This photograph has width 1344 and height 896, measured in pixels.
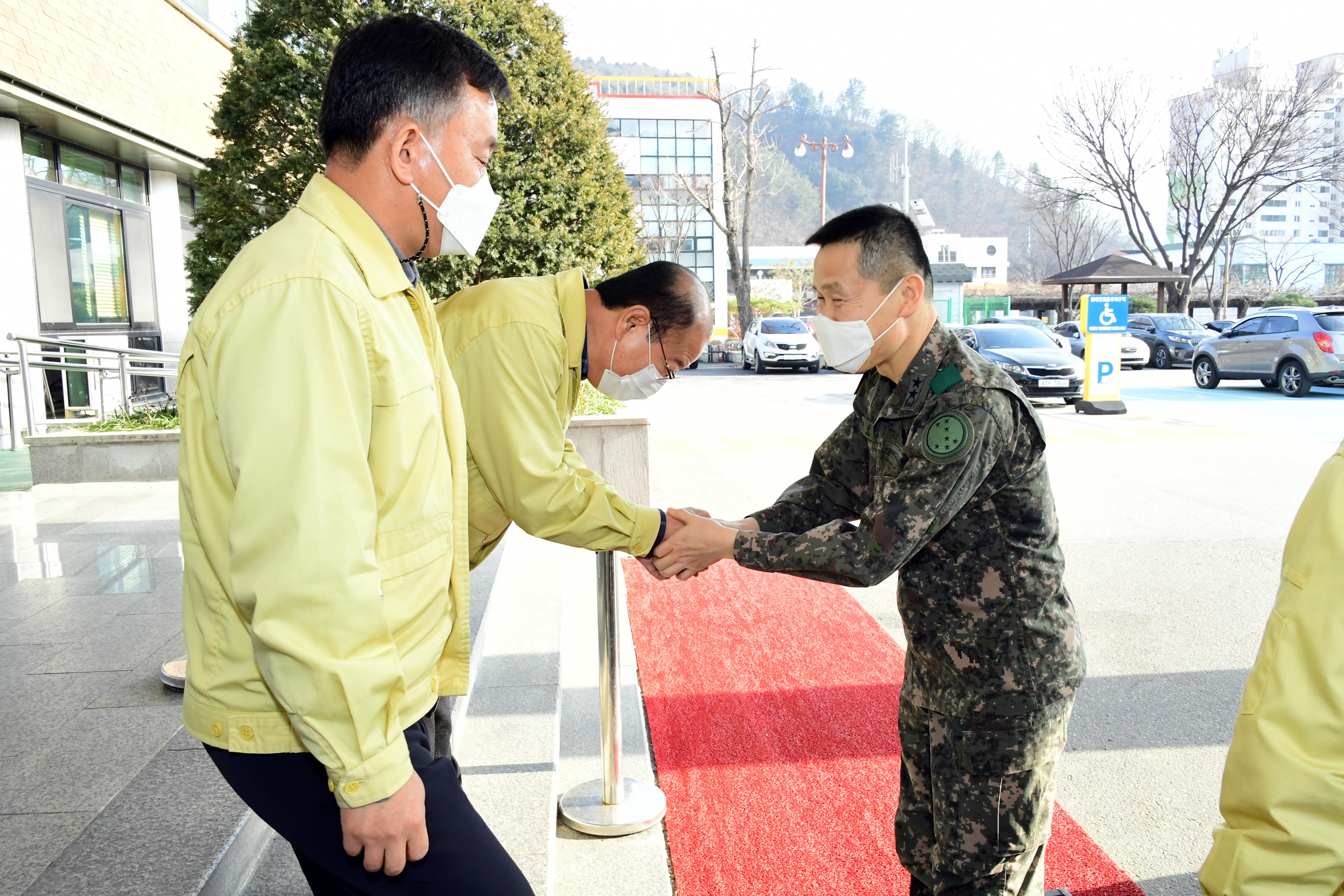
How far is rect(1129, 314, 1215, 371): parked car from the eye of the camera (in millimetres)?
26906

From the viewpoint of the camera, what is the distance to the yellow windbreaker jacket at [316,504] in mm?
1305

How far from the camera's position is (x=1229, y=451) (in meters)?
11.4

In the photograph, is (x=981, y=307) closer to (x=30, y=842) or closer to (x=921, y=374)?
(x=921, y=374)


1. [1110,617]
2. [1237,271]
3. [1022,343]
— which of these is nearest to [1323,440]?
[1022,343]

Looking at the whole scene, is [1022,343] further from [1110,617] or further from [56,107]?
[56,107]

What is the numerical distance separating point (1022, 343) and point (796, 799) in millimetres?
16267

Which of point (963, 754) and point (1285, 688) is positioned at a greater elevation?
point (1285, 688)

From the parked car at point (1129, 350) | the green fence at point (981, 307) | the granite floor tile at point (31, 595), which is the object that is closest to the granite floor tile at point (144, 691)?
the granite floor tile at point (31, 595)

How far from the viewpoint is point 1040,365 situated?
1698 centimetres

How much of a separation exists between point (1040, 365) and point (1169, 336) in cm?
1272

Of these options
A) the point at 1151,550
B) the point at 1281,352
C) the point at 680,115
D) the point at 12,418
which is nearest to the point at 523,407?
the point at 1151,550

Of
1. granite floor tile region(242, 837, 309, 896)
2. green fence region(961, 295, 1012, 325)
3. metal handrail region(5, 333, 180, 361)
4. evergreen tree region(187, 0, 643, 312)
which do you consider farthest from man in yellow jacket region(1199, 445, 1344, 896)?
Result: green fence region(961, 295, 1012, 325)

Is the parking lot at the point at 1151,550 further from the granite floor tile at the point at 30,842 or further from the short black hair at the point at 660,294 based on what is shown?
the granite floor tile at the point at 30,842

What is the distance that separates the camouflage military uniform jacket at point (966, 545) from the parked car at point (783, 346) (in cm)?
2361
